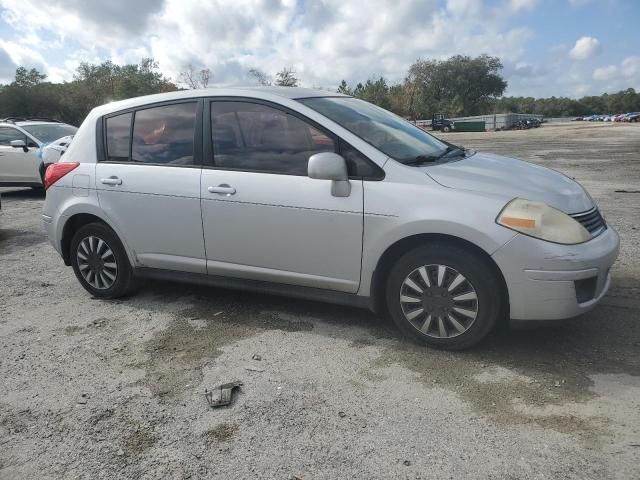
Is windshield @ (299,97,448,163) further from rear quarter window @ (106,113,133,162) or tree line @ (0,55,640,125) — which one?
tree line @ (0,55,640,125)

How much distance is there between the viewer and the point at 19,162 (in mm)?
12023

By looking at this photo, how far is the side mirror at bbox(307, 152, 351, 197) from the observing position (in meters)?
3.63

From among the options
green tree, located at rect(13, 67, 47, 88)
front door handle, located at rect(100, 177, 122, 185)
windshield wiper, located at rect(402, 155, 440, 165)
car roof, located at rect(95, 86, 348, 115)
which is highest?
green tree, located at rect(13, 67, 47, 88)

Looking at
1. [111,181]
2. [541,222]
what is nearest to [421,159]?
[541,222]

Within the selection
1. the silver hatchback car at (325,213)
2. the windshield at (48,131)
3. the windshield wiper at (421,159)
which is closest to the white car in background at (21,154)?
the windshield at (48,131)

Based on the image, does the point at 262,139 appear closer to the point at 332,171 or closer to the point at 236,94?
the point at 236,94

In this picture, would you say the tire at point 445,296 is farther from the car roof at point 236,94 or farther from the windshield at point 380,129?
the car roof at point 236,94

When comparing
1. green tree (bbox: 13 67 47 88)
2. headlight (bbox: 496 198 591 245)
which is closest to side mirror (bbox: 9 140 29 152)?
headlight (bbox: 496 198 591 245)

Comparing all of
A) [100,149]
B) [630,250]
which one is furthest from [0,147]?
[630,250]

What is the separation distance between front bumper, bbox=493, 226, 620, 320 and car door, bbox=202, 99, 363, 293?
1.01 meters

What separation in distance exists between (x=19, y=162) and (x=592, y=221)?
12.0 m

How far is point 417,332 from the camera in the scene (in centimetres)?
370

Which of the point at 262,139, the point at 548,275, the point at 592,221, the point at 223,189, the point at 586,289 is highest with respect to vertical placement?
the point at 262,139

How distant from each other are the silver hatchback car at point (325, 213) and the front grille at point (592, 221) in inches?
0.5
